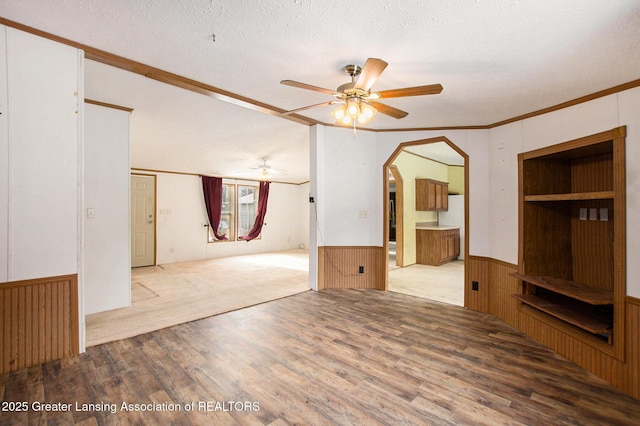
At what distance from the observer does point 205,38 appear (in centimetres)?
201

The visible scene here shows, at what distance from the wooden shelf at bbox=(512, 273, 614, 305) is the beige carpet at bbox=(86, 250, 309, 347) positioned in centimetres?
292

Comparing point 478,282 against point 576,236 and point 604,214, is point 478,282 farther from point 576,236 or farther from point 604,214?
point 604,214

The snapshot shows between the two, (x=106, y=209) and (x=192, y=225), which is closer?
(x=106, y=209)

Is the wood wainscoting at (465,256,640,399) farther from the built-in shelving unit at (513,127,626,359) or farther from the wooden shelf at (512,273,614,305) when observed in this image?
the wooden shelf at (512,273,614,305)

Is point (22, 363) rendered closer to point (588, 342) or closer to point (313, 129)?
point (313, 129)

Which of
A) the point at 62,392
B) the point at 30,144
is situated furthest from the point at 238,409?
the point at 30,144

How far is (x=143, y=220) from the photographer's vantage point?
6.36 metres

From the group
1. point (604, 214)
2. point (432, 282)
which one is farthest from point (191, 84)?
point (432, 282)

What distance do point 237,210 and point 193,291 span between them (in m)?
4.16

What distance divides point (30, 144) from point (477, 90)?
3.78m

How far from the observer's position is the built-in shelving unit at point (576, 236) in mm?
2252

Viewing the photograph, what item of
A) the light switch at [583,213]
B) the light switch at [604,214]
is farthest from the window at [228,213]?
the light switch at [604,214]

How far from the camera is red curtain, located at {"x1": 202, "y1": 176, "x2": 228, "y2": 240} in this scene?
24.4 ft

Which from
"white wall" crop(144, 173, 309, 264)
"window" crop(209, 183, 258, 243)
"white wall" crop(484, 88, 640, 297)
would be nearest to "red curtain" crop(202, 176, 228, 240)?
"white wall" crop(144, 173, 309, 264)
